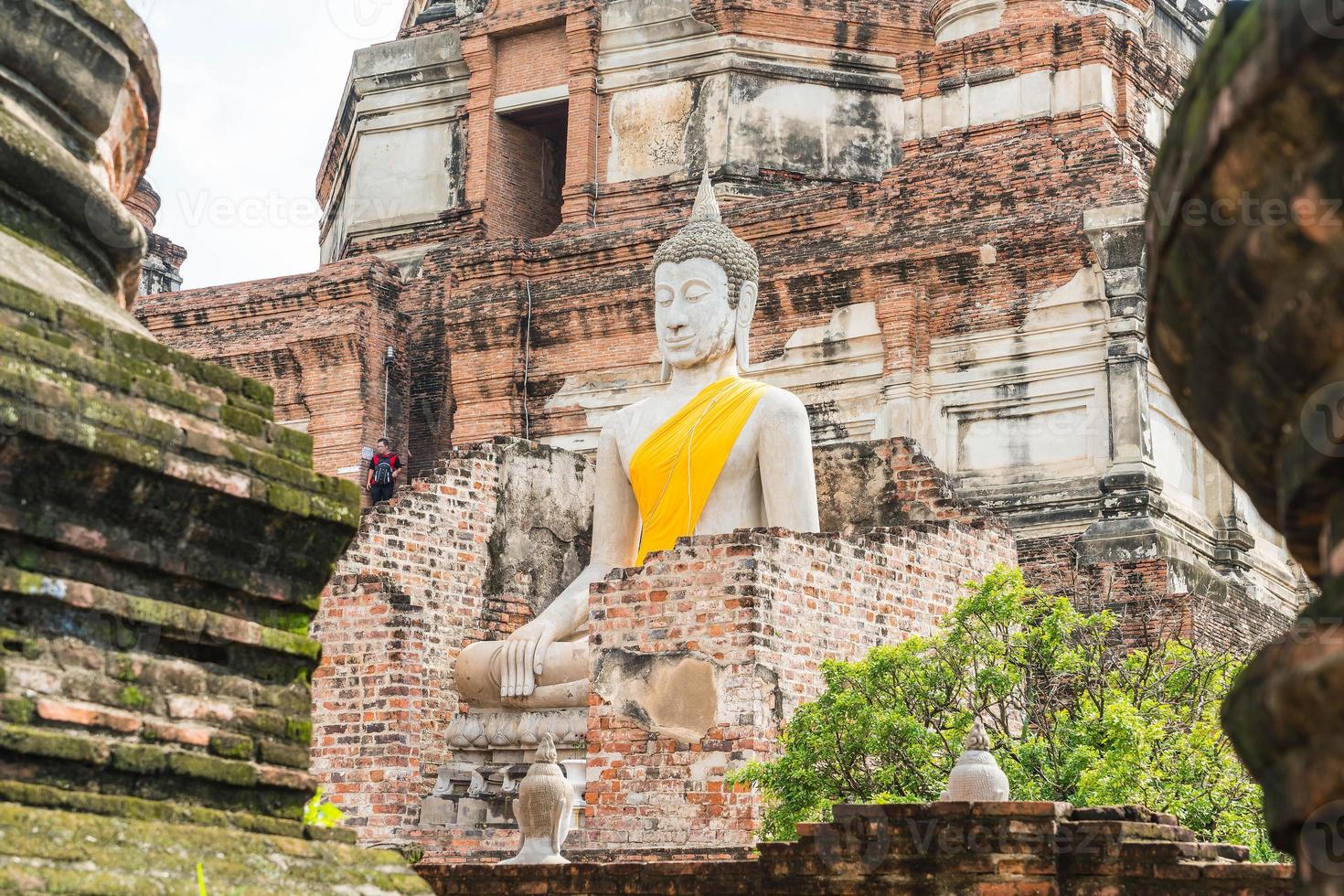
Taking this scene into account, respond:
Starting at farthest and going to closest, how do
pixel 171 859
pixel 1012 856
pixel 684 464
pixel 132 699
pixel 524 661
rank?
pixel 684 464 < pixel 524 661 < pixel 1012 856 < pixel 132 699 < pixel 171 859

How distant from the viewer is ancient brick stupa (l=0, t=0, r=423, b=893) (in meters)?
3.78

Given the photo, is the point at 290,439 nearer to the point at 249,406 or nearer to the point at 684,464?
the point at 249,406

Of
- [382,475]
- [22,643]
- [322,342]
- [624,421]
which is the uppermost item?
[322,342]

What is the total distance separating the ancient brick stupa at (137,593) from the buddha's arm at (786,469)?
19.8 feet

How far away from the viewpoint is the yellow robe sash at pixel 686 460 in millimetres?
10594

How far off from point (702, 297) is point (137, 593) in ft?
24.3

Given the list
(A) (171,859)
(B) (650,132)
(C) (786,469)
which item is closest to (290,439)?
(A) (171,859)

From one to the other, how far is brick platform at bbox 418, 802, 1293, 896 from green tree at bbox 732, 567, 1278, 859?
7.15 ft

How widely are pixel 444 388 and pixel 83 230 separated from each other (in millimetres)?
15148

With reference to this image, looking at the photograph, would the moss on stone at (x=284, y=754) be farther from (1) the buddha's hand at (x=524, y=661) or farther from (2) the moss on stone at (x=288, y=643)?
(1) the buddha's hand at (x=524, y=661)

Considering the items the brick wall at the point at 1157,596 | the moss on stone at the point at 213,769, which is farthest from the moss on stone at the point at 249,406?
the brick wall at the point at 1157,596

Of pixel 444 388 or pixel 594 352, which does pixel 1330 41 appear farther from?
pixel 444 388

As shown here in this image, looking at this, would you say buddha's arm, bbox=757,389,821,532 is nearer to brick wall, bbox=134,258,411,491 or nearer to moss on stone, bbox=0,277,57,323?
moss on stone, bbox=0,277,57,323

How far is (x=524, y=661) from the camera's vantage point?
34.1 ft
